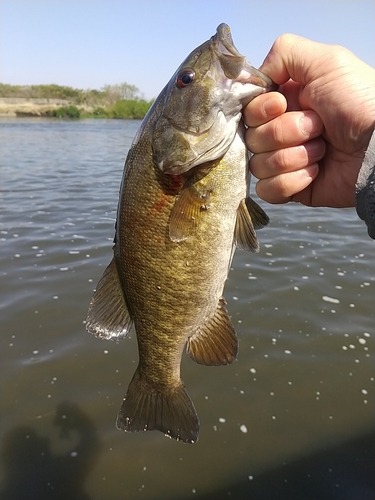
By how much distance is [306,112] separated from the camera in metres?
2.10

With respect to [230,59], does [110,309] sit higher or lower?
lower

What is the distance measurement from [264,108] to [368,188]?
0.68 meters

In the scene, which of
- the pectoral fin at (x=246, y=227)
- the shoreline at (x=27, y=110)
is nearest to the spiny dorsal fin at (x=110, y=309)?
the pectoral fin at (x=246, y=227)

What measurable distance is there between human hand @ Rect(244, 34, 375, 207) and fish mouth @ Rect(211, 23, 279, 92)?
0.13 metres

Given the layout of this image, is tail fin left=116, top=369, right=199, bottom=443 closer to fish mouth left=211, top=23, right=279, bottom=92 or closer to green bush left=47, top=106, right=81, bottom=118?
fish mouth left=211, top=23, right=279, bottom=92

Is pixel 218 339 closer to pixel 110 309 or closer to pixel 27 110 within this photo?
pixel 110 309

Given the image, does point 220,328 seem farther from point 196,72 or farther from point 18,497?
point 18,497

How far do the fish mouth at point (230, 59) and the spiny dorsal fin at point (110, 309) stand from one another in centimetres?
111

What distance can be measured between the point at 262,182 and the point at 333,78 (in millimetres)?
640

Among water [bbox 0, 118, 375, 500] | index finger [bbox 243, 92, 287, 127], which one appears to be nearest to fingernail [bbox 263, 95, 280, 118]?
index finger [bbox 243, 92, 287, 127]

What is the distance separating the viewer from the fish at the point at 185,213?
6.06ft

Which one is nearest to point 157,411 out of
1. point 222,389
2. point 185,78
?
point 185,78

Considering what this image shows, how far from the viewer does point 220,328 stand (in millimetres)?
2223

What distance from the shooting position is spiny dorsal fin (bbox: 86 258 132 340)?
214 centimetres
